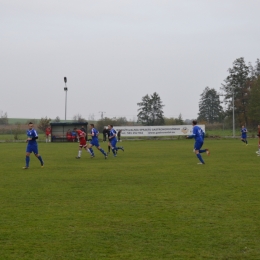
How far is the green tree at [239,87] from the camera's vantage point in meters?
80.2

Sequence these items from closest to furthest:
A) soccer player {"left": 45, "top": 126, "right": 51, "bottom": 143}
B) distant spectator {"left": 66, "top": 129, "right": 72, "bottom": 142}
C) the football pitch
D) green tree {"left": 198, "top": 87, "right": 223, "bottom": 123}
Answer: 1. the football pitch
2. soccer player {"left": 45, "top": 126, "right": 51, "bottom": 143}
3. distant spectator {"left": 66, "top": 129, "right": 72, "bottom": 142}
4. green tree {"left": 198, "top": 87, "right": 223, "bottom": 123}

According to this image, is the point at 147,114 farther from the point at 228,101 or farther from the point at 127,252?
the point at 127,252

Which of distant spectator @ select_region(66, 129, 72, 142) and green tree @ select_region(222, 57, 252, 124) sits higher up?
green tree @ select_region(222, 57, 252, 124)

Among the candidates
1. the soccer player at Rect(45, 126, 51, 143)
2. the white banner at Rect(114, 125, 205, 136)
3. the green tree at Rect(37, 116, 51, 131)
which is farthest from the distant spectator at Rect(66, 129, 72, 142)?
the green tree at Rect(37, 116, 51, 131)

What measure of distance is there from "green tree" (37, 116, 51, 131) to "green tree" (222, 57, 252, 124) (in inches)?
1242

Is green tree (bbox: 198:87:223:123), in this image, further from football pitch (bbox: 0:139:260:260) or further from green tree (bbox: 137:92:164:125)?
football pitch (bbox: 0:139:260:260)

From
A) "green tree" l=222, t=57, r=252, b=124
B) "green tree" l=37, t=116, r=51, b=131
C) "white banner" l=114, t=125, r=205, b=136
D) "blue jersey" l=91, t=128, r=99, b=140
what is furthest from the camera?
"green tree" l=222, t=57, r=252, b=124

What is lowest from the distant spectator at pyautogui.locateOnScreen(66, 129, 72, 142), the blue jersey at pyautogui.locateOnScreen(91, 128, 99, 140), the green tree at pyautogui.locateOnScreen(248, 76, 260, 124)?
the distant spectator at pyautogui.locateOnScreen(66, 129, 72, 142)

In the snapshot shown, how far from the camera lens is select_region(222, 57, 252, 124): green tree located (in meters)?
80.2

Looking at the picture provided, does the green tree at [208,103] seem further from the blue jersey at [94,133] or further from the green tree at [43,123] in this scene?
the blue jersey at [94,133]

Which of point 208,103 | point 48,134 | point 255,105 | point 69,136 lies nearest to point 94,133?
point 69,136

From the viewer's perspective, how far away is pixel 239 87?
267 ft

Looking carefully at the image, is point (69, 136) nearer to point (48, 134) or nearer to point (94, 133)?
point (48, 134)

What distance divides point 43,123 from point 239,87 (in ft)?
115
